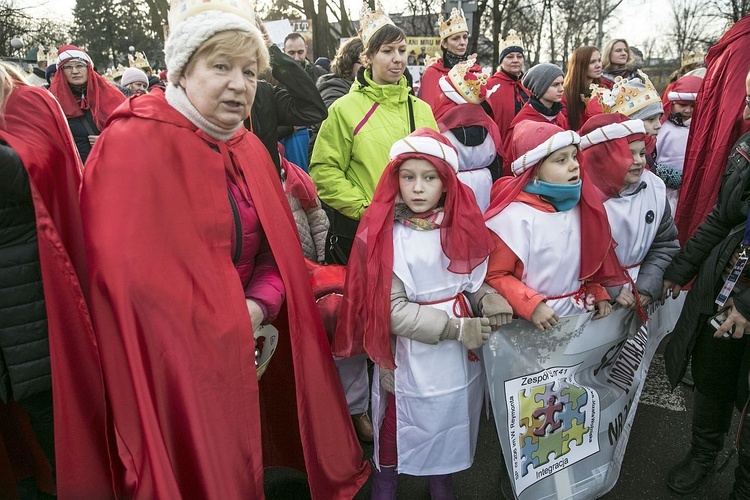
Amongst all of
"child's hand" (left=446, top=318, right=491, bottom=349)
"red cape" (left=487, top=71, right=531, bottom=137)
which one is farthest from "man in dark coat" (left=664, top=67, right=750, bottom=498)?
"red cape" (left=487, top=71, right=531, bottom=137)

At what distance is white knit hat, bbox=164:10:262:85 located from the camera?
5.77 ft

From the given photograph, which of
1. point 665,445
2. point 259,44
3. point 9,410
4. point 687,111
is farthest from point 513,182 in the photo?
point 687,111

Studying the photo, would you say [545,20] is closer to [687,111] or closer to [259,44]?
[687,111]

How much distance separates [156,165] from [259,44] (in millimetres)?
580

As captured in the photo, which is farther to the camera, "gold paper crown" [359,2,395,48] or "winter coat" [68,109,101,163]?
"winter coat" [68,109,101,163]

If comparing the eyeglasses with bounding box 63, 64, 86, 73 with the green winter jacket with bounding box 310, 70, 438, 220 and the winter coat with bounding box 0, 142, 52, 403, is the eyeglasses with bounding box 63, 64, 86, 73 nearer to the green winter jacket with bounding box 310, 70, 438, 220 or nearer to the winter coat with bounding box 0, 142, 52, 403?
the green winter jacket with bounding box 310, 70, 438, 220

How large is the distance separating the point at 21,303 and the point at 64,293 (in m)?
0.15

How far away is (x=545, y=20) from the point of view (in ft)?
112

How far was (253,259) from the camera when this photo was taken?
2.20 metres

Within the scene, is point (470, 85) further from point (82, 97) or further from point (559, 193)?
point (82, 97)

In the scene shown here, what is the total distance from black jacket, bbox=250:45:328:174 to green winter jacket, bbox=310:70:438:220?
0.15 m

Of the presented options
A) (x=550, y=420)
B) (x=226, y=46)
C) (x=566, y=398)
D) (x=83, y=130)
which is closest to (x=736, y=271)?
(x=566, y=398)

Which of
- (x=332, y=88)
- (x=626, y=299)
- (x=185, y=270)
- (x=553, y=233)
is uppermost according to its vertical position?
(x=332, y=88)

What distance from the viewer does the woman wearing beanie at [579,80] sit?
18.0ft
